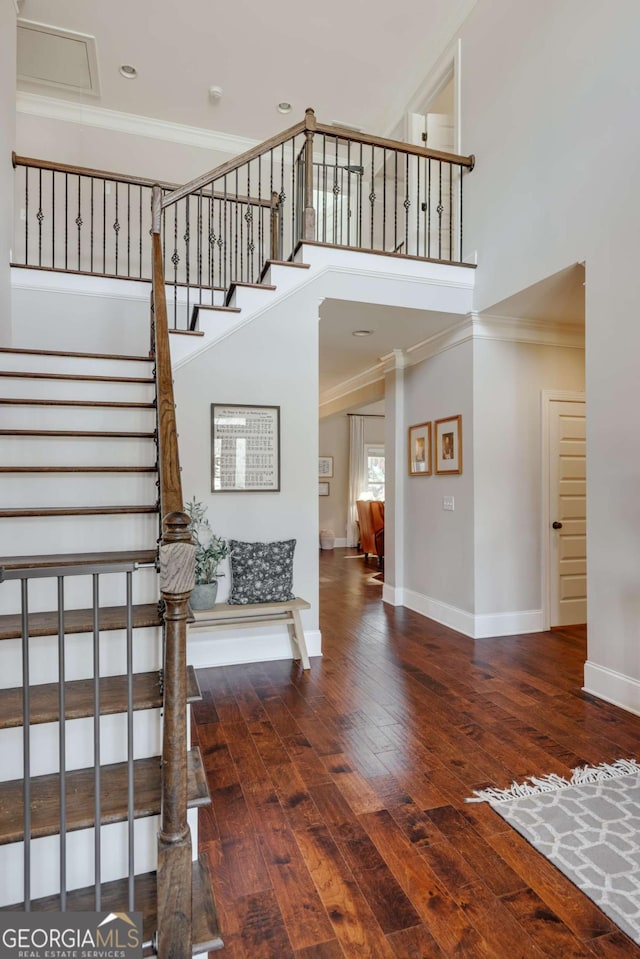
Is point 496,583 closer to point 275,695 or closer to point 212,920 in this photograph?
point 275,695

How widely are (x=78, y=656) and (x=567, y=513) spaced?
426 centimetres

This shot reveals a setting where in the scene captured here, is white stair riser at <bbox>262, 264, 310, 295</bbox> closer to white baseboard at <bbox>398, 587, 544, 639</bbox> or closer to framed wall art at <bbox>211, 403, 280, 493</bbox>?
framed wall art at <bbox>211, 403, 280, 493</bbox>

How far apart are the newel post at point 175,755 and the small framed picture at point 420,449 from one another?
4.21m

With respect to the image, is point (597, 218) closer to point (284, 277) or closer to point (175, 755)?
point (284, 277)

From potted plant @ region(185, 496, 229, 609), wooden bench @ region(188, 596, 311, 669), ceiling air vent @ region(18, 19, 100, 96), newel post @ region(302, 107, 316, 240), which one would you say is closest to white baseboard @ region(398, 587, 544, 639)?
wooden bench @ region(188, 596, 311, 669)

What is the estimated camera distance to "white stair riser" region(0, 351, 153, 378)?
324 centimetres

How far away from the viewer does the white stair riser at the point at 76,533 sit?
7.72 ft

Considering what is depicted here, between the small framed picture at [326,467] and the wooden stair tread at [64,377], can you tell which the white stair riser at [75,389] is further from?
the small framed picture at [326,467]

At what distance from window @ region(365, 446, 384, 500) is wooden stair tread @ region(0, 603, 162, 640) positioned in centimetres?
884

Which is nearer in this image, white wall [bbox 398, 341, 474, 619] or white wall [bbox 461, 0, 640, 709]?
white wall [bbox 461, 0, 640, 709]

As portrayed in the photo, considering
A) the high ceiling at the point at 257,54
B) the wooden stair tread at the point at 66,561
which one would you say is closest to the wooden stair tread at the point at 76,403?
the wooden stair tread at the point at 66,561

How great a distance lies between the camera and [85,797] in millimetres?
1471

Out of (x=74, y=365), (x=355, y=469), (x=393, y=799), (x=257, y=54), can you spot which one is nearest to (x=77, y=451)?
(x=74, y=365)

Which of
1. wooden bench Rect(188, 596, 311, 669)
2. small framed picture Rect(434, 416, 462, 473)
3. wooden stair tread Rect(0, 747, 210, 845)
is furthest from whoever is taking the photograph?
small framed picture Rect(434, 416, 462, 473)
